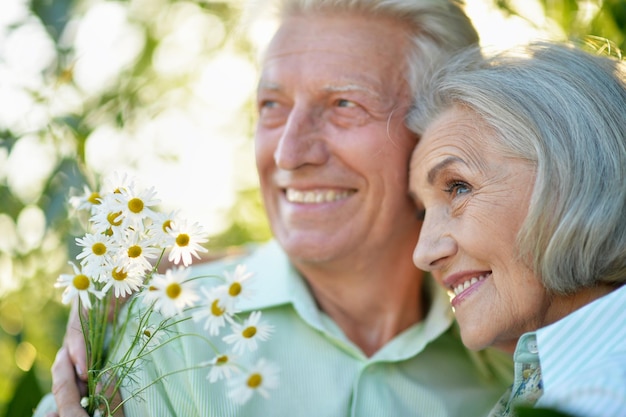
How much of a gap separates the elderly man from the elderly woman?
0.96 feet

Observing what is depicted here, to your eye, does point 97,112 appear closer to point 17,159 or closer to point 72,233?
point 17,159

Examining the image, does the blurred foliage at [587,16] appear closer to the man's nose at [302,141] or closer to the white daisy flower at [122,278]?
the man's nose at [302,141]

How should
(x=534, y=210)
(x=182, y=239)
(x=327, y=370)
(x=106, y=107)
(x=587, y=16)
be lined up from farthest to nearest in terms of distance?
1. (x=106, y=107)
2. (x=587, y=16)
3. (x=327, y=370)
4. (x=534, y=210)
5. (x=182, y=239)

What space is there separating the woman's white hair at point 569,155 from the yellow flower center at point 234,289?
2.28 feet

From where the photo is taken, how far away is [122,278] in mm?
1769

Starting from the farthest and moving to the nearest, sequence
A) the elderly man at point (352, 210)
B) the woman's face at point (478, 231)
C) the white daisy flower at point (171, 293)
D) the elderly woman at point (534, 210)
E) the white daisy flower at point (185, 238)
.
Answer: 1. the elderly man at point (352, 210)
2. the woman's face at point (478, 231)
3. the elderly woman at point (534, 210)
4. the white daisy flower at point (185, 238)
5. the white daisy flower at point (171, 293)

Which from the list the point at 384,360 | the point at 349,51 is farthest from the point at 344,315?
the point at 349,51

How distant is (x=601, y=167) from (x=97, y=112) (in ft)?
6.62

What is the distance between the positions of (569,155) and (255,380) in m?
0.90

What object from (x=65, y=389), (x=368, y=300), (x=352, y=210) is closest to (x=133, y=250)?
(x=65, y=389)

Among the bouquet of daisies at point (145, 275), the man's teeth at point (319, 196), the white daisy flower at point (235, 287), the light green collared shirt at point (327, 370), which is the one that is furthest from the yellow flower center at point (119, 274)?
the man's teeth at point (319, 196)

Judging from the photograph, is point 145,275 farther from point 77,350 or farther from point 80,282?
point 77,350

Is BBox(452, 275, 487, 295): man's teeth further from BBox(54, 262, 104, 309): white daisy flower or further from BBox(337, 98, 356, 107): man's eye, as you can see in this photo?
BBox(54, 262, 104, 309): white daisy flower

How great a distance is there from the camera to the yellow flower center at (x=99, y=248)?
1.76 meters
